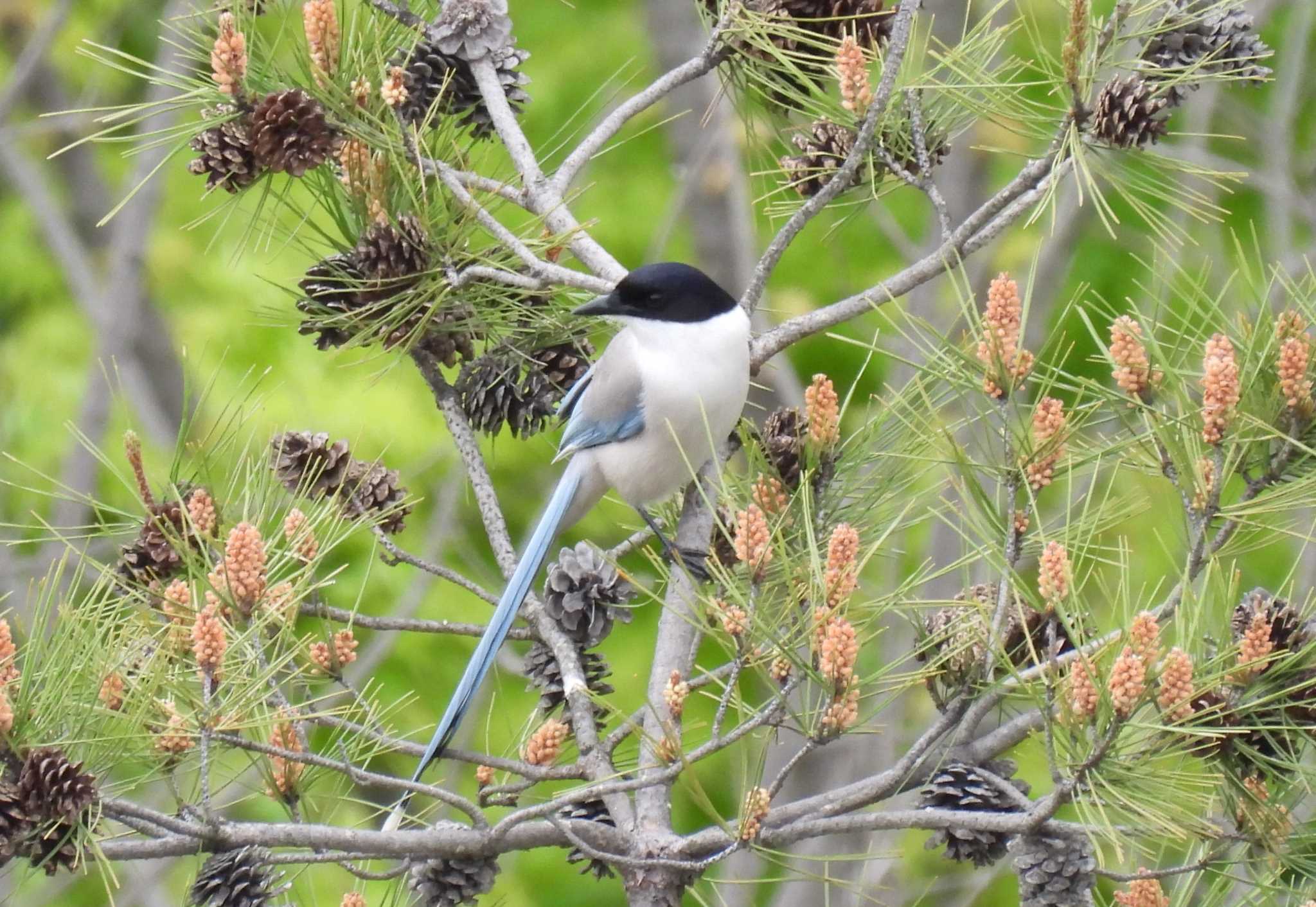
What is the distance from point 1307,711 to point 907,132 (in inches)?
49.5

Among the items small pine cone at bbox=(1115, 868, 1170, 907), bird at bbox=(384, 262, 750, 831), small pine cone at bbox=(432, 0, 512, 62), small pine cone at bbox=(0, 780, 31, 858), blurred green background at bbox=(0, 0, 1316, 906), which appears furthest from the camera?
blurred green background at bbox=(0, 0, 1316, 906)

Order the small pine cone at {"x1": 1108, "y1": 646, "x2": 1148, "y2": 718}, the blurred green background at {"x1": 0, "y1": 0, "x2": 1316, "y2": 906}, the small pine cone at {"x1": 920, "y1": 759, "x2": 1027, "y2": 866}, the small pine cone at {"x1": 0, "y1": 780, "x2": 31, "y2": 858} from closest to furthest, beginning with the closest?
the small pine cone at {"x1": 1108, "y1": 646, "x2": 1148, "y2": 718} < the small pine cone at {"x1": 0, "y1": 780, "x2": 31, "y2": 858} < the small pine cone at {"x1": 920, "y1": 759, "x2": 1027, "y2": 866} < the blurred green background at {"x1": 0, "y1": 0, "x2": 1316, "y2": 906}

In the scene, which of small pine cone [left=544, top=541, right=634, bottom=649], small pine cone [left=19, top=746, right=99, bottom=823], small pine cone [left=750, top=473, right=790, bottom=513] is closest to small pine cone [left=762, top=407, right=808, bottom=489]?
small pine cone [left=750, top=473, right=790, bottom=513]

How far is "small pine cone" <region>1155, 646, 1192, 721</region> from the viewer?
1845 mm

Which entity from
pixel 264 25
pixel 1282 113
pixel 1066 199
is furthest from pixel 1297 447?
pixel 264 25

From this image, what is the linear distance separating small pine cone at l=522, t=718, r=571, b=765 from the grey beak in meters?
0.80

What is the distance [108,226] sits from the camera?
312 inches

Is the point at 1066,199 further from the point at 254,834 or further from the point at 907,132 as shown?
the point at 254,834

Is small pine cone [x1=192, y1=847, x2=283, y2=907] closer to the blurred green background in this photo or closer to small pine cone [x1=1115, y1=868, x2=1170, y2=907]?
small pine cone [x1=1115, y1=868, x2=1170, y2=907]

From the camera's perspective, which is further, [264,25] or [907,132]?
[264,25]

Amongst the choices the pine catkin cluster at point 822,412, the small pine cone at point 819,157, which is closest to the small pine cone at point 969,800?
the pine catkin cluster at point 822,412

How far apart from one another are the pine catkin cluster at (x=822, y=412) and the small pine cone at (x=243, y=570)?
34.2 inches

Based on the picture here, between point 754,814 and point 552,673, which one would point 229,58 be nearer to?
point 552,673

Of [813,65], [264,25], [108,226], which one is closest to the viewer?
[813,65]
